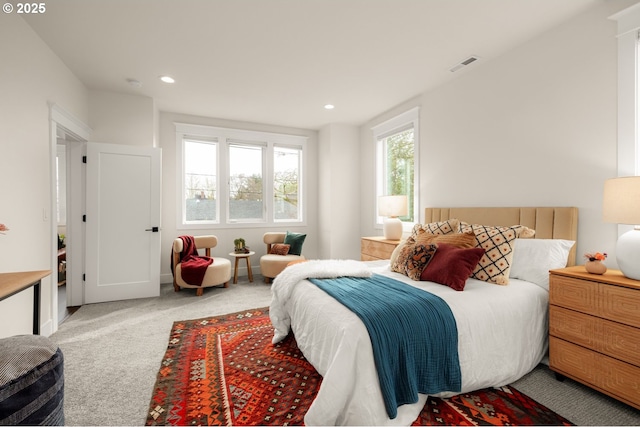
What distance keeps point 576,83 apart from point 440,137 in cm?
143

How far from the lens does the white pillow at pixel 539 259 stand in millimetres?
2260

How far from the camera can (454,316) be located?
69.6 inches

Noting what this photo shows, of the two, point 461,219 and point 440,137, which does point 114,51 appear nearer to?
point 440,137

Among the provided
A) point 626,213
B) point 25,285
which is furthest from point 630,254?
point 25,285

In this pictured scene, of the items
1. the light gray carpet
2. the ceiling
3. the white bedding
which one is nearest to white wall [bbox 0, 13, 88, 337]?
the ceiling

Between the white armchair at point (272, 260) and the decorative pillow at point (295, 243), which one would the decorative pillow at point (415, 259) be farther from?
the decorative pillow at point (295, 243)

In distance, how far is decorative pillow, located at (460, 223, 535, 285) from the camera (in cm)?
226

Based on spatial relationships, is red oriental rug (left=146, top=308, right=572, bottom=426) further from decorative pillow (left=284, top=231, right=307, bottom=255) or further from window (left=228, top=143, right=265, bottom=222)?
window (left=228, top=143, right=265, bottom=222)

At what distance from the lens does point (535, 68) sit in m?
2.66

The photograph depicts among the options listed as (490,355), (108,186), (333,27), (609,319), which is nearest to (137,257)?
(108,186)

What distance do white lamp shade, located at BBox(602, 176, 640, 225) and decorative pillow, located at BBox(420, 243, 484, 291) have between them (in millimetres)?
786

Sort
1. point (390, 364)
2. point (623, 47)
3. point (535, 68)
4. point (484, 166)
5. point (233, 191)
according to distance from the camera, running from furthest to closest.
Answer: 1. point (233, 191)
2. point (484, 166)
3. point (535, 68)
4. point (623, 47)
5. point (390, 364)

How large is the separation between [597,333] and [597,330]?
2 cm

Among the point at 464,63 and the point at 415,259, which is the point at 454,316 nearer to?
the point at 415,259
